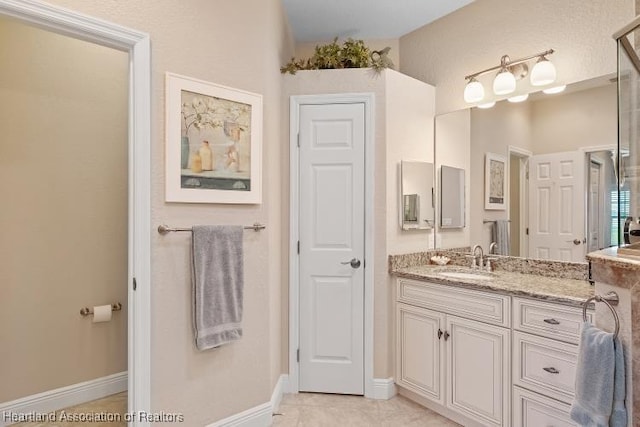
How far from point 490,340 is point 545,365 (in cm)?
29

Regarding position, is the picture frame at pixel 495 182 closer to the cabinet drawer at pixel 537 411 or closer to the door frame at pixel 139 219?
the cabinet drawer at pixel 537 411

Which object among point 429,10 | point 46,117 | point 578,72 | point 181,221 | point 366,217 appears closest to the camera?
point 181,221

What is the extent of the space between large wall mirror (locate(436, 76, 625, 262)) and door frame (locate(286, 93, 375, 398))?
2.70ft

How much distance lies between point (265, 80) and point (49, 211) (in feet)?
5.52

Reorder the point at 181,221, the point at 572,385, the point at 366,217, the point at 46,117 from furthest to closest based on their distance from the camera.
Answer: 1. the point at 366,217
2. the point at 46,117
3. the point at 181,221
4. the point at 572,385

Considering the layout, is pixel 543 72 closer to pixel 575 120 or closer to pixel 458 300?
pixel 575 120

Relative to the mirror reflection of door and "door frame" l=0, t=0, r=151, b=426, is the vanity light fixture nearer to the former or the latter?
the mirror reflection of door

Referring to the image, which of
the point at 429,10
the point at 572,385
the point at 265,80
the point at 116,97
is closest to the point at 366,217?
the point at 265,80

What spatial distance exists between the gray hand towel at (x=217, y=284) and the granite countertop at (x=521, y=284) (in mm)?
1185

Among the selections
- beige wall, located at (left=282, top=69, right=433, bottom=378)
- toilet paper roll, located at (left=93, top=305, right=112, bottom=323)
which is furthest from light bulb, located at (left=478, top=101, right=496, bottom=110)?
toilet paper roll, located at (left=93, top=305, right=112, bottom=323)

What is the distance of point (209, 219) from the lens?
208 cm

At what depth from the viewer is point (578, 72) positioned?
227cm

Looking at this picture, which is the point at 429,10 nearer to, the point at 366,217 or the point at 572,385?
the point at 366,217

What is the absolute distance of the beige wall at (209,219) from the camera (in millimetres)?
1899
